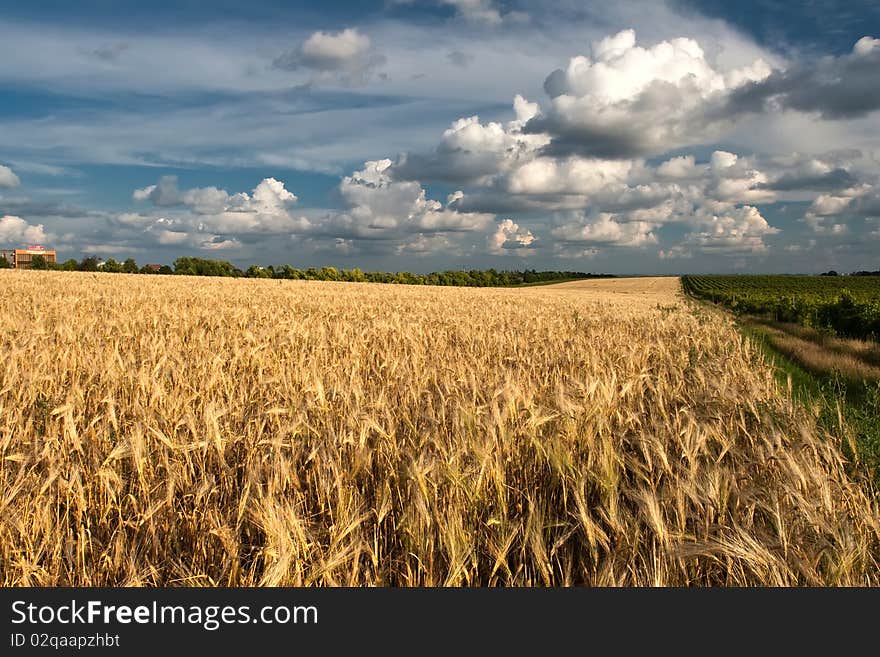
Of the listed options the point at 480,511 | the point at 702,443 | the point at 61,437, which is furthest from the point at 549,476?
the point at 61,437

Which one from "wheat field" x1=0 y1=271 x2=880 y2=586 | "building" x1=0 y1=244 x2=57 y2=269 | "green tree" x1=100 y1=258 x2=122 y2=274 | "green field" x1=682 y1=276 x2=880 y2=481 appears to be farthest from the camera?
"building" x1=0 y1=244 x2=57 y2=269

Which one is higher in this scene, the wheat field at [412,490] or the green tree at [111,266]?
the green tree at [111,266]

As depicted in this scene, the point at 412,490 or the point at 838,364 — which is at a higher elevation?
the point at 412,490

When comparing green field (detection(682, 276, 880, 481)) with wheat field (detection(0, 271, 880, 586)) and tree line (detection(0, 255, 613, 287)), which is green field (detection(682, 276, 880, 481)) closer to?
wheat field (detection(0, 271, 880, 586))

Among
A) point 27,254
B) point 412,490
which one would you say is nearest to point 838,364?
point 412,490

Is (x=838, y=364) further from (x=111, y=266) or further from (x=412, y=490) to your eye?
(x=111, y=266)

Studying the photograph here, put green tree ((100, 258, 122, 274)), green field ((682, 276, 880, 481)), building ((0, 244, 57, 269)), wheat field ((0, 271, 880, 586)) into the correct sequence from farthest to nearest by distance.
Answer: building ((0, 244, 57, 269)) < green tree ((100, 258, 122, 274)) < green field ((682, 276, 880, 481)) < wheat field ((0, 271, 880, 586))

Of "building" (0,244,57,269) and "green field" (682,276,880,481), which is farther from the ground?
"building" (0,244,57,269)

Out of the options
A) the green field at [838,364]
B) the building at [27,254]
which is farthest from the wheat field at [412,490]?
the building at [27,254]

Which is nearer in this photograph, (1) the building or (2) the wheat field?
(2) the wheat field

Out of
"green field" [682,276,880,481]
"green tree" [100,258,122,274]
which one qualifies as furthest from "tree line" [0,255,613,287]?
"green field" [682,276,880,481]

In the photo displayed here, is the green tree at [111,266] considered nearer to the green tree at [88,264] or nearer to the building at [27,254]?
the green tree at [88,264]

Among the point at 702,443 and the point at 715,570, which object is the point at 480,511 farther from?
the point at 702,443

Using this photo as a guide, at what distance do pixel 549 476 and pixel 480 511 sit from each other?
507 mm
